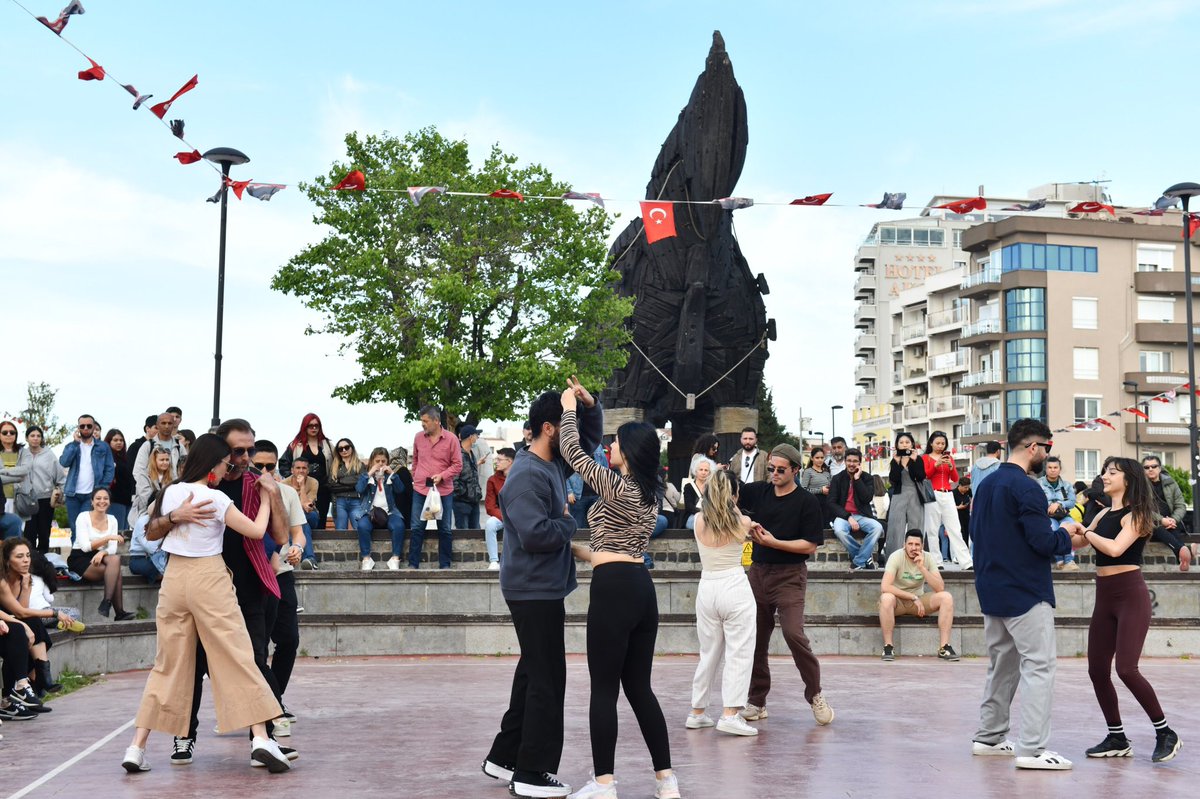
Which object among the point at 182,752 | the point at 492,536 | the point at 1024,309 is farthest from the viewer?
the point at 1024,309

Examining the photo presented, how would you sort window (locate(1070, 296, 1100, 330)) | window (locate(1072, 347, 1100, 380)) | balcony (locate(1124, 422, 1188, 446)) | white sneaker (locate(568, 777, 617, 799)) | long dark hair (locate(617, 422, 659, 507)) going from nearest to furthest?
white sneaker (locate(568, 777, 617, 799)) < long dark hair (locate(617, 422, 659, 507)) < balcony (locate(1124, 422, 1188, 446)) < window (locate(1070, 296, 1100, 330)) < window (locate(1072, 347, 1100, 380))

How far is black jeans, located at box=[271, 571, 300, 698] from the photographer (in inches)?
367

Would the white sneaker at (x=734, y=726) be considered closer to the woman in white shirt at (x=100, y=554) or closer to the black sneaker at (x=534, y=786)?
the black sneaker at (x=534, y=786)

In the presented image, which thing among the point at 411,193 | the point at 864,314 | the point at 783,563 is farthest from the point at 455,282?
the point at 864,314

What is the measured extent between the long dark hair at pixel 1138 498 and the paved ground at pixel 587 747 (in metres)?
1.45

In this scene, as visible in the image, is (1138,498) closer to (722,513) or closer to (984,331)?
(722,513)

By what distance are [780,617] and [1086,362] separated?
71.1m

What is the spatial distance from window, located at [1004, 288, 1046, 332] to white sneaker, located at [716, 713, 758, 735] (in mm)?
71254

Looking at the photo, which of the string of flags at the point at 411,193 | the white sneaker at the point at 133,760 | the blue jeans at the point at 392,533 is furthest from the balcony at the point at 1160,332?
the white sneaker at the point at 133,760

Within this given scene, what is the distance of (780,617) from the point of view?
10008 mm

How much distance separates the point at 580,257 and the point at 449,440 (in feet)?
67.5

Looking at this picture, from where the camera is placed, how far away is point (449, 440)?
632 inches

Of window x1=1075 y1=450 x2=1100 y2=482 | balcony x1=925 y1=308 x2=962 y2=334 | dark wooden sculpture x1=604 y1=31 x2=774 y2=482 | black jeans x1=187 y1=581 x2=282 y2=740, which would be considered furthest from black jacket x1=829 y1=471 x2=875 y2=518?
balcony x1=925 y1=308 x2=962 y2=334

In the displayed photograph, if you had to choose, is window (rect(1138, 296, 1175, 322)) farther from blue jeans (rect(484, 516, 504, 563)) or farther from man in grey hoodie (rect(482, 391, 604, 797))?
man in grey hoodie (rect(482, 391, 604, 797))
